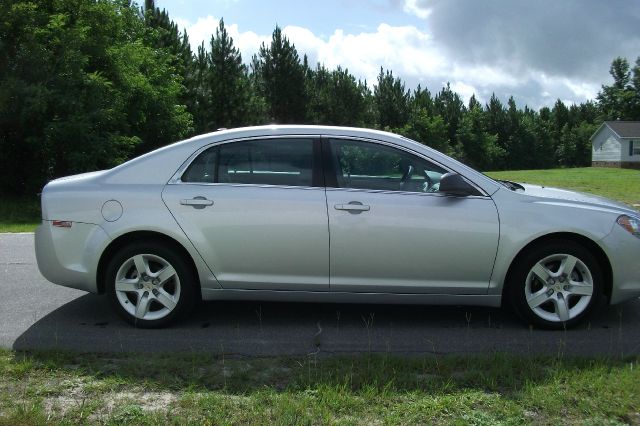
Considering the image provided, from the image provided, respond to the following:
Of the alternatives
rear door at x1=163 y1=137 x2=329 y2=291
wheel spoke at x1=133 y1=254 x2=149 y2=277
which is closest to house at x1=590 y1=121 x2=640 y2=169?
rear door at x1=163 y1=137 x2=329 y2=291

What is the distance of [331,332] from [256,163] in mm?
1524

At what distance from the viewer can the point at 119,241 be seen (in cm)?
488

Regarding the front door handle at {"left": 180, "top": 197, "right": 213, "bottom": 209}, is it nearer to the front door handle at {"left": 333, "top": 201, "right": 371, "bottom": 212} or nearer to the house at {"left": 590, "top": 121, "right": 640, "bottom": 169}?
the front door handle at {"left": 333, "top": 201, "right": 371, "bottom": 212}

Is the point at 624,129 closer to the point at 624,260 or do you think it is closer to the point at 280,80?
the point at 280,80

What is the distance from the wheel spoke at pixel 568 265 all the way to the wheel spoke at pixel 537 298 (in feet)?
0.70

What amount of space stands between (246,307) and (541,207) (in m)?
2.79

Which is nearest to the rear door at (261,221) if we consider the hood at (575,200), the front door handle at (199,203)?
the front door handle at (199,203)

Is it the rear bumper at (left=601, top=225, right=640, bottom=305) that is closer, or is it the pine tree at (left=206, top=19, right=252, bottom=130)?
the rear bumper at (left=601, top=225, right=640, bottom=305)

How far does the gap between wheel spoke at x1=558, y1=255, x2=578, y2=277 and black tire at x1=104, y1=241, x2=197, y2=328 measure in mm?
2985

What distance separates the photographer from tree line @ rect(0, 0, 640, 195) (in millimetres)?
18172

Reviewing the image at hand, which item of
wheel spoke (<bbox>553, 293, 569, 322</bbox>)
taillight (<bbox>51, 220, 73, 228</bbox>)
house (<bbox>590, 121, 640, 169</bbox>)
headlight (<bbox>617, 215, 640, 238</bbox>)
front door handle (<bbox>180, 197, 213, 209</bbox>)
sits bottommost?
wheel spoke (<bbox>553, 293, 569, 322</bbox>)

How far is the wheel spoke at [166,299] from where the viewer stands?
A: 191 inches

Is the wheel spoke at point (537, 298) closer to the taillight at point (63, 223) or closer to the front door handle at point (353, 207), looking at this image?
the front door handle at point (353, 207)

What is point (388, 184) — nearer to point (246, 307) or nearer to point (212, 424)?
point (246, 307)
